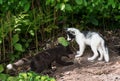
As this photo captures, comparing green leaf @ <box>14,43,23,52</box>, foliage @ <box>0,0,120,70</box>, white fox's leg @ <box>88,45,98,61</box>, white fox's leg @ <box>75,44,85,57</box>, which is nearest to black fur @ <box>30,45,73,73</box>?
foliage @ <box>0,0,120,70</box>

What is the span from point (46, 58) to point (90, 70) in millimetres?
689

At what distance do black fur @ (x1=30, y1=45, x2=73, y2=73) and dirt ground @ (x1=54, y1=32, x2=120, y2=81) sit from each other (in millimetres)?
171

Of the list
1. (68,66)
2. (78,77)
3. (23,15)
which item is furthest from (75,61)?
(23,15)

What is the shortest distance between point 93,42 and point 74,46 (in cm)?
74

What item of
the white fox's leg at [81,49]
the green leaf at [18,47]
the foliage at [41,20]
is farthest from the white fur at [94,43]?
the green leaf at [18,47]

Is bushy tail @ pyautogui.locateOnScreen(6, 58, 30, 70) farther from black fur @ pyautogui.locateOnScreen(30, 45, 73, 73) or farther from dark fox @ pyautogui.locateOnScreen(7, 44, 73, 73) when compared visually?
black fur @ pyautogui.locateOnScreen(30, 45, 73, 73)

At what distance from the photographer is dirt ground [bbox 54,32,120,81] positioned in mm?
6098

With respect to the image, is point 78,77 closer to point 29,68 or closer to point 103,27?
point 29,68

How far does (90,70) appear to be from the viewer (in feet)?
20.9

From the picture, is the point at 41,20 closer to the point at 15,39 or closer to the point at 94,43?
the point at 15,39

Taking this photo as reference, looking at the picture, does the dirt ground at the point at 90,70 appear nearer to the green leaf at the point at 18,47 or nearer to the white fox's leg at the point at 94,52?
the white fox's leg at the point at 94,52

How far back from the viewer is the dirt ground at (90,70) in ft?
20.0

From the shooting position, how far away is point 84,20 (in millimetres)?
7926

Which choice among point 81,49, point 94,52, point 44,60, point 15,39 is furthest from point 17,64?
point 94,52
